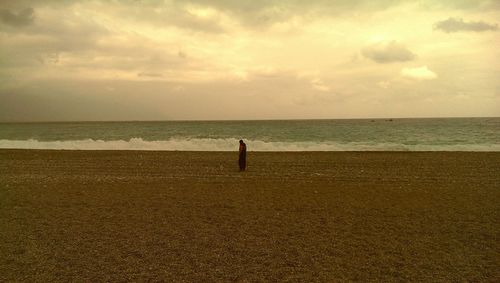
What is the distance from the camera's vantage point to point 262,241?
7426 millimetres

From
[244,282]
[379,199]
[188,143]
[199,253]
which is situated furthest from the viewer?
[188,143]

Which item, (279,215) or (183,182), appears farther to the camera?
(183,182)

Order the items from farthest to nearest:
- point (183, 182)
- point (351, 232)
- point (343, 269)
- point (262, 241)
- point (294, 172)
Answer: point (294, 172) < point (183, 182) < point (351, 232) < point (262, 241) < point (343, 269)

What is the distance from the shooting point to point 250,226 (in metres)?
8.46

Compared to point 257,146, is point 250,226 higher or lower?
lower

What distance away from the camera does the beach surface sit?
19.9 feet

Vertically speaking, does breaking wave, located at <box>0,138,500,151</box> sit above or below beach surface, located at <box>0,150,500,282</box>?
above

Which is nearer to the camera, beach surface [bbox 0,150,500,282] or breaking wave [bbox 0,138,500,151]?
beach surface [bbox 0,150,500,282]

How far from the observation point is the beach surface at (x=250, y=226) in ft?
19.9

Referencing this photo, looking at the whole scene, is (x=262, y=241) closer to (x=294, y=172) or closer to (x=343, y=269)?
(x=343, y=269)

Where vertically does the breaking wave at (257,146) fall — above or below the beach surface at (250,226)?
above

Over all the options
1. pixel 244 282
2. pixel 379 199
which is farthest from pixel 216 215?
pixel 379 199

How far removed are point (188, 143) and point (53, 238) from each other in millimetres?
26031

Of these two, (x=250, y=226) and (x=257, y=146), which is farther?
(x=257, y=146)
